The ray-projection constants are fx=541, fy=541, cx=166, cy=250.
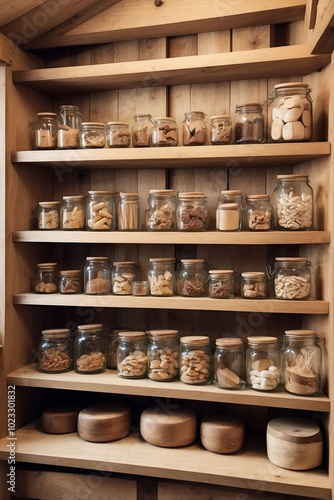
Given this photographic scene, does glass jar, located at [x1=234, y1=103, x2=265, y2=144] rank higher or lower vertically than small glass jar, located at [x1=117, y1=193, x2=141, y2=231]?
higher

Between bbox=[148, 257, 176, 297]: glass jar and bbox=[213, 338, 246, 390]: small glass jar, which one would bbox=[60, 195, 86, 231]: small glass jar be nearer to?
bbox=[148, 257, 176, 297]: glass jar

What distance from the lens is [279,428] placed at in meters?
1.95

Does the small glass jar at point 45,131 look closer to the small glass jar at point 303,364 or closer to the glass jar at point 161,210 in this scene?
the glass jar at point 161,210

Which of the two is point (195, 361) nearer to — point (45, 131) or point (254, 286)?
point (254, 286)

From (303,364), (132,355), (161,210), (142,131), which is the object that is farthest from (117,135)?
(303,364)

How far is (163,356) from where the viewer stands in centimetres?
210

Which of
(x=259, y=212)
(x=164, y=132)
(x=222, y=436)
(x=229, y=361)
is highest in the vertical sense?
(x=164, y=132)

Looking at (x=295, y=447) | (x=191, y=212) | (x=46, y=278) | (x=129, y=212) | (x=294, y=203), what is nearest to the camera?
(x=295, y=447)

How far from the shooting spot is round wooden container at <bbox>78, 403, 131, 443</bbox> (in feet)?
6.96

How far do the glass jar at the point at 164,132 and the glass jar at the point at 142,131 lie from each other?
48 millimetres

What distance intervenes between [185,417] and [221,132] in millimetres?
1108

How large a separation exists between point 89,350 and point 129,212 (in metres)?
0.59

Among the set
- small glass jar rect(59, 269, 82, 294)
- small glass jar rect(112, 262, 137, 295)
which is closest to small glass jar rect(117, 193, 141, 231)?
small glass jar rect(112, 262, 137, 295)

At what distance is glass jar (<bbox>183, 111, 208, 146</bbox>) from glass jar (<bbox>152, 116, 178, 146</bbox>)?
5 centimetres
